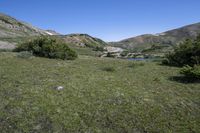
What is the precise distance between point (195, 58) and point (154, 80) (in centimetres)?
747

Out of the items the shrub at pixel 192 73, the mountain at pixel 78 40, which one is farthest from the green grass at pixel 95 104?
the mountain at pixel 78 40

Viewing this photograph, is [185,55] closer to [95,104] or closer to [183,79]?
[183,79]

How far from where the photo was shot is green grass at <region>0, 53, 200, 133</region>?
8.34m

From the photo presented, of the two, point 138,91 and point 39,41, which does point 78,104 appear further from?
point 39,41

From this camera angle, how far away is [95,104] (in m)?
9.79

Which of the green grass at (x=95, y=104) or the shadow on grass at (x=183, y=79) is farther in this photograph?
the shadow on grass at (x=183, y=79)

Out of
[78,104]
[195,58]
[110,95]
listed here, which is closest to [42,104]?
[78,104]

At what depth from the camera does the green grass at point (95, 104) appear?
834cm

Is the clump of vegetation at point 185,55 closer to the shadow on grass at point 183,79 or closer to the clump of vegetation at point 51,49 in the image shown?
the shadow on grass at point 183,79

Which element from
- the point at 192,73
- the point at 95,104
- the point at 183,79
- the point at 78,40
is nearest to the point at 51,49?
the point at 183,79

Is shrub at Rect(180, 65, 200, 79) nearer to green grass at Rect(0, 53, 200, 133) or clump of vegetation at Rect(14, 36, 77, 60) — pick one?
green grass at Rect(0, 53, 200, 133)

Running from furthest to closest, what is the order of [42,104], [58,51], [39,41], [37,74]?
[39,41] < [58,51] < [37,74] < [42,104]

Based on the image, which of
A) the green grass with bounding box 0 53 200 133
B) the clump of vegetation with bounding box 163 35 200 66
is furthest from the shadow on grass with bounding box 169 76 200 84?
the clump of vegetation with bounding box 163 35 200 66

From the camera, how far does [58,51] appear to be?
70.2 feet
